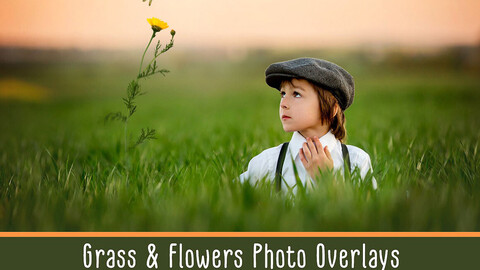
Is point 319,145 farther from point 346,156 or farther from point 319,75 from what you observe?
point 319,75

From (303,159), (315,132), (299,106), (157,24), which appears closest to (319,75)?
(299,106)

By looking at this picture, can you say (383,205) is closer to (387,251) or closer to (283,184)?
(387,251)

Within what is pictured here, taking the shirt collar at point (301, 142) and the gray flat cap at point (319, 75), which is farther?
the shirt collar at point (301, 142)

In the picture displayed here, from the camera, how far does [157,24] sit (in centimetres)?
308

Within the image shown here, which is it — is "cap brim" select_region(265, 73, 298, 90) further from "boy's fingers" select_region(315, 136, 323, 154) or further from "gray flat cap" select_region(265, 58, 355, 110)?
"boy's fingers" select_region(315, 136, 323, 154)

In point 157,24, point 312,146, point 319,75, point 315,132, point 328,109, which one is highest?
point 157,24

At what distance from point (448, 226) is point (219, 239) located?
1.12 metres

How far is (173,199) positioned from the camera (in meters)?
2.66

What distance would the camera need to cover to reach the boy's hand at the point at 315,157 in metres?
2.82

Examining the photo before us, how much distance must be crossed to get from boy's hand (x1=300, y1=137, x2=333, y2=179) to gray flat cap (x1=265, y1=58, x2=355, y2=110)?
0.32 meters

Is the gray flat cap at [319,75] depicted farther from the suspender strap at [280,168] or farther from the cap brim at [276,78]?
the suspender strap at [280,168]

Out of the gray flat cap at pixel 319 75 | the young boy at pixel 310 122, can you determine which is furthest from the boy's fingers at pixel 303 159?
the gray flat cap at pixel 319 75

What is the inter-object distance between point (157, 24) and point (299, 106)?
1070mm

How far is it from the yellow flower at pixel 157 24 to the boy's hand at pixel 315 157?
46.7 inches
